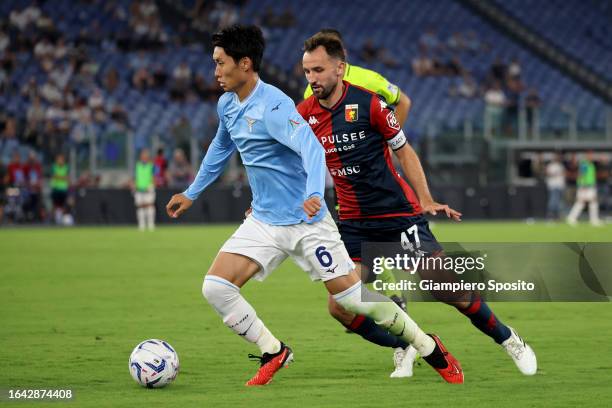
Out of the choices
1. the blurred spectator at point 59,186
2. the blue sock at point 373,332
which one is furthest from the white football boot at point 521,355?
the blurred spectator at point 59,186

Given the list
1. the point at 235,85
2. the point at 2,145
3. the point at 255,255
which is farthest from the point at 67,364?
the point at 2,145

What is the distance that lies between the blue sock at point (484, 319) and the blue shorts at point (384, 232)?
59cm

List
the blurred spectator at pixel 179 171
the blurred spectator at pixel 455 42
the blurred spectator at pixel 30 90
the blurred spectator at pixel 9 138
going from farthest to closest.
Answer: the blurred spectator at pixel 455 42 < the blurred spectator at pixel 30 90 < the blurred spectator at pixel 179 171 < the blurred spectator at pixel 9 138

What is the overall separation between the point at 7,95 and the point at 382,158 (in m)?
27.6

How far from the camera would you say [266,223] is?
7.39m

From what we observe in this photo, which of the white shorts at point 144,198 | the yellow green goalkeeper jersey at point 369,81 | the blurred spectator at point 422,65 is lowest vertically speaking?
the white shorts at point 144,198

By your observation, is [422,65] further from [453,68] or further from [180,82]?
[180,82]

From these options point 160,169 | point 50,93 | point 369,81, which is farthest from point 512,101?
point 369,81

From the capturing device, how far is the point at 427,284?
800 cm

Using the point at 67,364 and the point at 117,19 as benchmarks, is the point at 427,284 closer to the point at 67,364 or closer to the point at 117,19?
the point at 67,364

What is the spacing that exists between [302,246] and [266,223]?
0.89 ft

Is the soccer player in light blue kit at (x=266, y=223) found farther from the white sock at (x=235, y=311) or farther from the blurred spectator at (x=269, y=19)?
the blurred spectator at (x=269, y=19)

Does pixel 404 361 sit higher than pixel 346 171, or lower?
lower

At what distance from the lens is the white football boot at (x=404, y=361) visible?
314 inches
